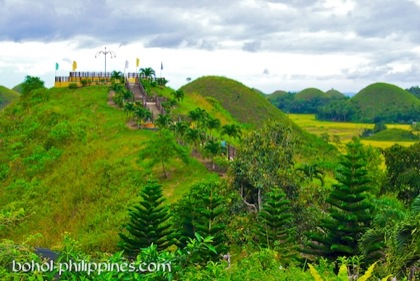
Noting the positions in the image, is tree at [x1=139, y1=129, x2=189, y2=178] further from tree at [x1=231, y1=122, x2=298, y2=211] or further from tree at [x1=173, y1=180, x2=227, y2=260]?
tree at [x1=173, y1=180, x2=227, y2=260]

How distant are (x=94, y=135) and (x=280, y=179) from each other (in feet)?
95.1

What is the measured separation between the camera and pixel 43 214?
37.8 metres

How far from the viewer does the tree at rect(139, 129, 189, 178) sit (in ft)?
120

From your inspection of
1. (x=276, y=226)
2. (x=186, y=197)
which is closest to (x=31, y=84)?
(x=186, y=197)

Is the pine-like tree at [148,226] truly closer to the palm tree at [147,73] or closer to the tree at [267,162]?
the tree at [267,162]

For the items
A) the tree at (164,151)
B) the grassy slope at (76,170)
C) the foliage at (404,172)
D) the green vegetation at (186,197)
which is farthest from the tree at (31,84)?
the foliage at (404,172)

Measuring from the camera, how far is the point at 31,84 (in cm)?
6669

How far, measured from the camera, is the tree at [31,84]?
66.3 metres

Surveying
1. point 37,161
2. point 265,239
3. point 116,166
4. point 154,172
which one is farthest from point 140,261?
point 37,161

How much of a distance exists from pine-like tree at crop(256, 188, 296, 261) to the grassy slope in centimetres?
1023

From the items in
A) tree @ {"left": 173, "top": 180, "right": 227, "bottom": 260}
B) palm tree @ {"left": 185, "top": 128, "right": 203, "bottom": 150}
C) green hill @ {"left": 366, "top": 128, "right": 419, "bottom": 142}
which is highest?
palm tree @ {"left": 185, "top": 128, "right": 203, "bottom": 150}

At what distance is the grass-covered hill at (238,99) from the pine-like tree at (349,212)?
6587 centimetres

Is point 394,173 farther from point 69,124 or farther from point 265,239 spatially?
point 69,124

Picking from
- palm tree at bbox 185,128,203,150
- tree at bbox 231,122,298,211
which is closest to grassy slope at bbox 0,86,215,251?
palm tree at bbox 185,128,203,150
